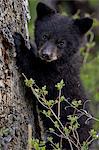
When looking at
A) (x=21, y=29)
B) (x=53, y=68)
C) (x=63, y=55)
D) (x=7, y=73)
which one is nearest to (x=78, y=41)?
(x=63, y=55)

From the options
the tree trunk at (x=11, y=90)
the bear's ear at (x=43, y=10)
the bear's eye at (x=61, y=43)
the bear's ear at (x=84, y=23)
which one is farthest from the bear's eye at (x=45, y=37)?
the tree trunk at (x=11, y=90)

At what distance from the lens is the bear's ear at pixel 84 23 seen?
20.4ft

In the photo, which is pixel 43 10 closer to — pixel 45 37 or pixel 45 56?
pixel 45 37

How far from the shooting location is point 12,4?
4.68m

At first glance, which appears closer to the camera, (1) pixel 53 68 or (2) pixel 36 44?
(1) pixel 53 68

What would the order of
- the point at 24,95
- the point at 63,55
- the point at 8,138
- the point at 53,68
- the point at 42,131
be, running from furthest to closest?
the point at 63,55, the point at 53,68, the point at 42,131, the point at 24,95, the point at 8,138

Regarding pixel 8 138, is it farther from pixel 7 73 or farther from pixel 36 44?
pixel 36 44

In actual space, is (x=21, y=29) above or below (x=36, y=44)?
below

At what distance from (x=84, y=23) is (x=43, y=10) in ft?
1.73

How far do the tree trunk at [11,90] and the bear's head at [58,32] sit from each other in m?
1.03

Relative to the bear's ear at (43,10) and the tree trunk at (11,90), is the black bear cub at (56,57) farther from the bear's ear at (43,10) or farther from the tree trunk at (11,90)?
the tree trunk at (11,90)

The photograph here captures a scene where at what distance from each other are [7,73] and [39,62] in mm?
868

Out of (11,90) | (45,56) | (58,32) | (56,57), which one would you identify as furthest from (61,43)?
(11,90)

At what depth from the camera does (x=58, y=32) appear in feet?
19.9
